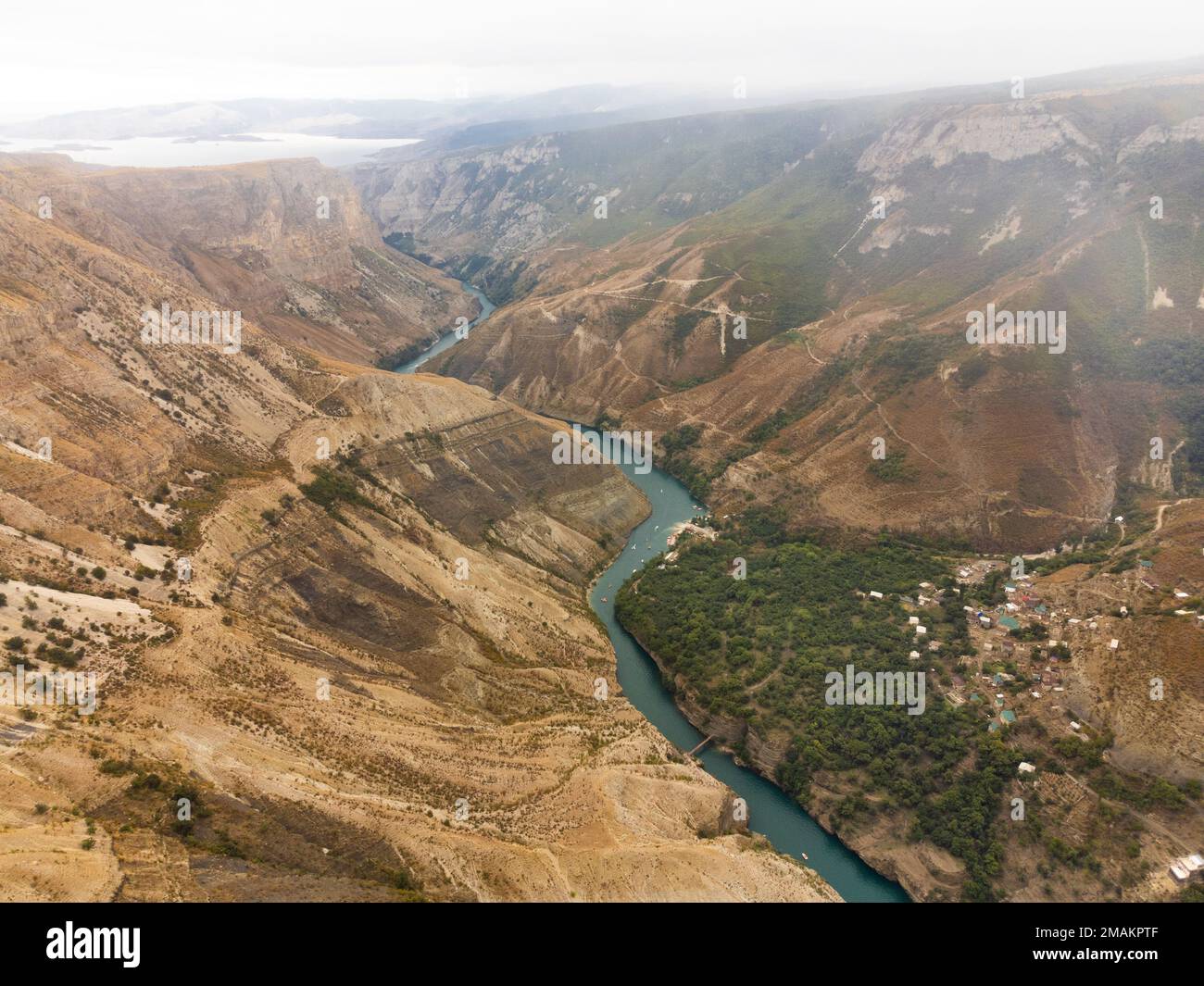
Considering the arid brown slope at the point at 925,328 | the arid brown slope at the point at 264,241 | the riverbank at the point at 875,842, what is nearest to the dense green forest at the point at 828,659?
the riverbank at the point at 875,842

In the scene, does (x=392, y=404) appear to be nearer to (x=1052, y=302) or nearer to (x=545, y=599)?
(x=545, y=599)

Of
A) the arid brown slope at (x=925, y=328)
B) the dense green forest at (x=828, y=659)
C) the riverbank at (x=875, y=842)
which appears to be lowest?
the riverbank at (x=875, y=842)

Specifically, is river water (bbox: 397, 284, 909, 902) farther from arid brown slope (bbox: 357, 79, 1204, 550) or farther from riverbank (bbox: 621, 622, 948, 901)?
arid brown slope (bbox: 357, 79, 1204, 550)

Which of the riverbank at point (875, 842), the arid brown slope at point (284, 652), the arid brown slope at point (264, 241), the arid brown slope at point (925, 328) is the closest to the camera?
the arid brown slope at point (284, 652)

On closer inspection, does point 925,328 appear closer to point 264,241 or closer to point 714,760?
point 714,760

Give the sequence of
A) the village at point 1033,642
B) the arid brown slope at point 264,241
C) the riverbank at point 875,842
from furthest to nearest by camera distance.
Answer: the arid brown slope at point 264,241
the village at point 1033,642
the riverbank at point 875,842

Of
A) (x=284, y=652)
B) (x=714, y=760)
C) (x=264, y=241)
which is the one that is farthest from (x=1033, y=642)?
(x=264, y=241)

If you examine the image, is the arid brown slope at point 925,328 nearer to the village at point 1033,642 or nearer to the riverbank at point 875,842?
the village at point 1033,642

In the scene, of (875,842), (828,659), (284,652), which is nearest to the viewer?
(284,652)
